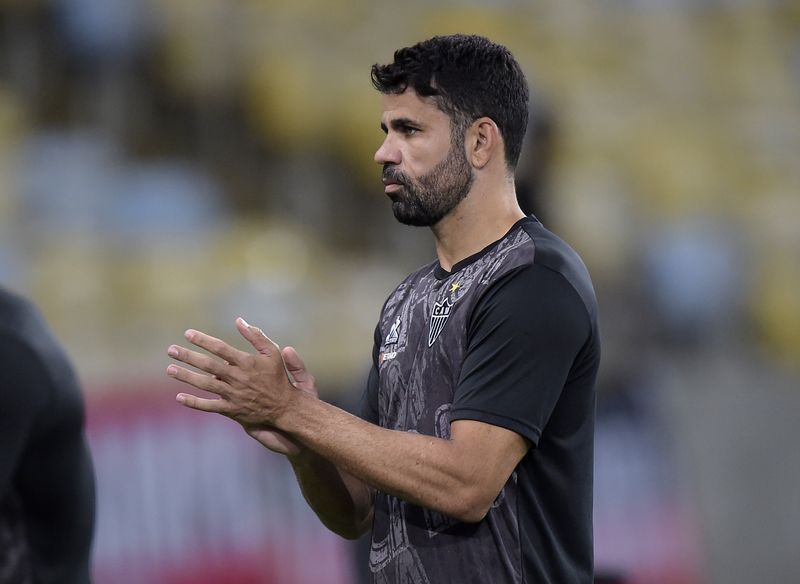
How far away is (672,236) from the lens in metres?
8.41

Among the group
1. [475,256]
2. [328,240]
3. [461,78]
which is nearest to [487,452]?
[475,256]

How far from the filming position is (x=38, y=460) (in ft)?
9.06

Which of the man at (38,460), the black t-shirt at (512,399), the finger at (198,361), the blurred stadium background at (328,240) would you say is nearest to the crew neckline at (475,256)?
the black t-shirt at (512,399)

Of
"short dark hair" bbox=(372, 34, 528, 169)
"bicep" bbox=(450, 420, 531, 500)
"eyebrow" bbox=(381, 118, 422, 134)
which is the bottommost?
"bicep" bbox=(450, 420, 531, 500)

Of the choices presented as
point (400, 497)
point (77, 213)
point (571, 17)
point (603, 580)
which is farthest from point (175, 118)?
point (400, 497)

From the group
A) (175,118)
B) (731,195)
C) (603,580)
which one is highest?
(175,118)

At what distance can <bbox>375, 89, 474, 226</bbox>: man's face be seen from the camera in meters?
2.75

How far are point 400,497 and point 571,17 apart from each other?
8.12m

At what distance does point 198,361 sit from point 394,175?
0.62 meters

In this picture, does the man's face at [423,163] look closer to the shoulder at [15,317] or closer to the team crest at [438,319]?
the team crest at [438,319]

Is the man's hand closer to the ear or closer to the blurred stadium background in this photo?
the ear

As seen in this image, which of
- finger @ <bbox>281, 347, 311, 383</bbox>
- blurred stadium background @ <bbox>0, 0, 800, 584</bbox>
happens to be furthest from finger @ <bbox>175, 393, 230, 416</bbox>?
blurred stadium background @ <bbox>0, 0, 800, 584</bbox>

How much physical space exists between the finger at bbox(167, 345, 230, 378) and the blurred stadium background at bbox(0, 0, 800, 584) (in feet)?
8.73

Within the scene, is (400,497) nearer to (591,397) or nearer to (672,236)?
(591,397)
